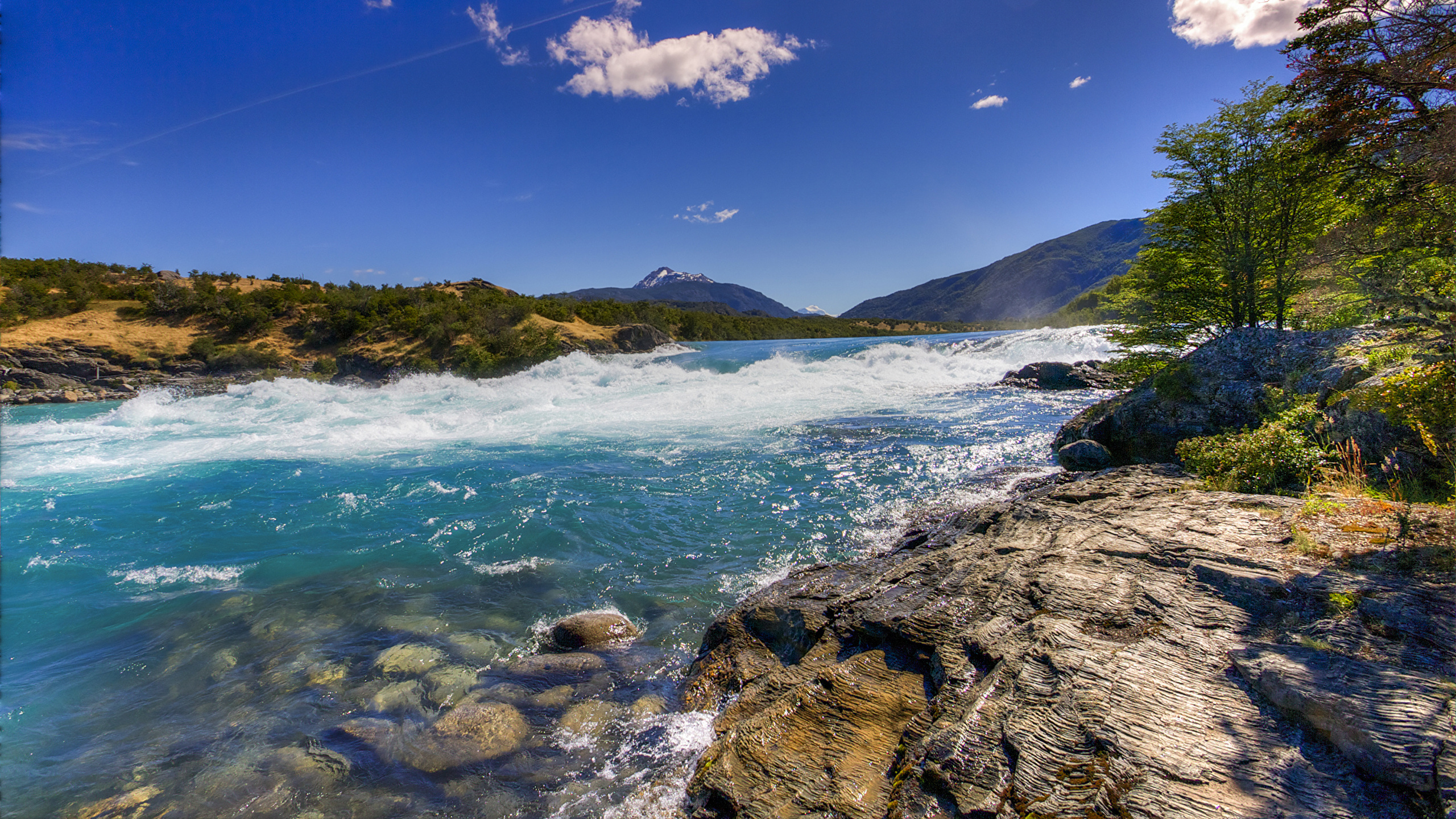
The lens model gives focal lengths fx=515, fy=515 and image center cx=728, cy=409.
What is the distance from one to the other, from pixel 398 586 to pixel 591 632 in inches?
135

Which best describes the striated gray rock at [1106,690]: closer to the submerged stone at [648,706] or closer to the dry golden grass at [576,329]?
the submerged stone at [648,706]

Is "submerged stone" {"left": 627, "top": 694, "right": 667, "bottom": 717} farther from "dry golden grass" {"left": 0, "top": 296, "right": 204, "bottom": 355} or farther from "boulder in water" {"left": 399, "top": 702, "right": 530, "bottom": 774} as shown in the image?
"dry golden grass" {"left": 0, "top": 296, "right": 204, "bottom": 355}

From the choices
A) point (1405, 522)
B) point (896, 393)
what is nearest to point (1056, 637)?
point (1405, 522)

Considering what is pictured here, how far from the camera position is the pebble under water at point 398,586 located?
4.23 metres

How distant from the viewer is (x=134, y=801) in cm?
400

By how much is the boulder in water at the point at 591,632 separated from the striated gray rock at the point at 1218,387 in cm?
1014

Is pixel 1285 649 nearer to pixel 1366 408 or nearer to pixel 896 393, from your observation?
pixel 1366 408

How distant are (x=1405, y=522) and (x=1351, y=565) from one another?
78cm

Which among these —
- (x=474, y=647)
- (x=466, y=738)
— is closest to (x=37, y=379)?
(x=474, y=647)

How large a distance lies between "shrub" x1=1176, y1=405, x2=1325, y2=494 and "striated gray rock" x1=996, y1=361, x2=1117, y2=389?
19.2 m

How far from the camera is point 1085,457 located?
11000mm

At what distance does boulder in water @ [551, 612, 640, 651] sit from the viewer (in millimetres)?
6062

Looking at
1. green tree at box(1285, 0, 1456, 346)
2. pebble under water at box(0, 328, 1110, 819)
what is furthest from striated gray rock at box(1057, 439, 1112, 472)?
green tree at box(1285, 0, 1456, 346)

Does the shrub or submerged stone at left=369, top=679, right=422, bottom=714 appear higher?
the shrub
